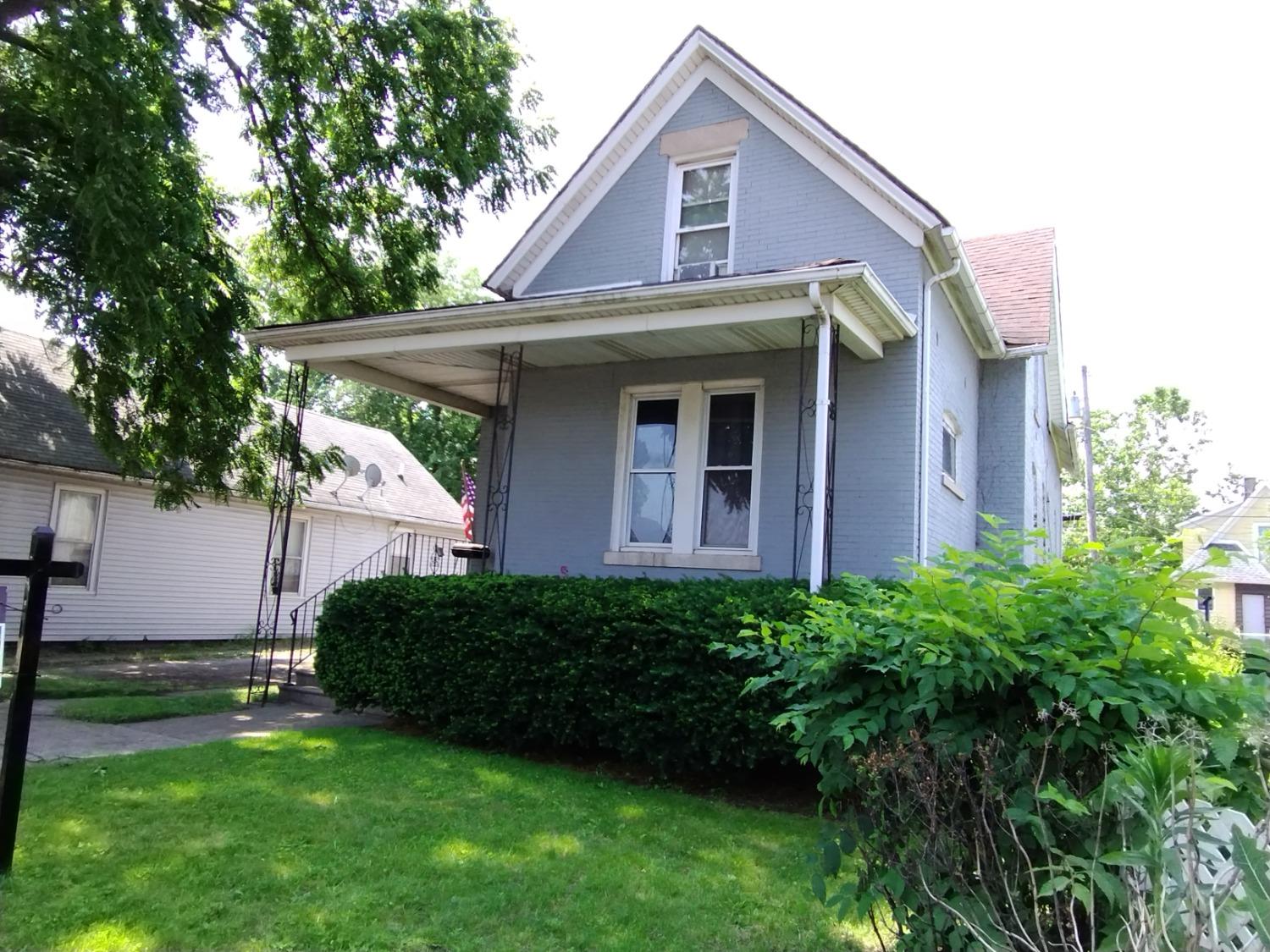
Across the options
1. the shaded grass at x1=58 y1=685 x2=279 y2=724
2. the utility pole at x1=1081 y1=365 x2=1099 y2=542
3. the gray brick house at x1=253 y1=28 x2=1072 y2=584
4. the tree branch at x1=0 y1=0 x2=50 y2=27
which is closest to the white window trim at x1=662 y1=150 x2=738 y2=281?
the gray brick house at x1=253 y1=28 x2=1072 y2=584

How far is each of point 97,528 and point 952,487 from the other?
46.3 ft

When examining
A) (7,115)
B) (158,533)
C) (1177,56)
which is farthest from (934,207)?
(158,533)

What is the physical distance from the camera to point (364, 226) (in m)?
13.4

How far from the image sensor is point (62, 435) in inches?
567

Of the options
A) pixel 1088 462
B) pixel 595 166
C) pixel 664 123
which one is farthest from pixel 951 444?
pixel 1088 462

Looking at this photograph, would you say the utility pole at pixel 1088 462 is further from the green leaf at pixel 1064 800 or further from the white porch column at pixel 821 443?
the green leaf at pixel 1064 800

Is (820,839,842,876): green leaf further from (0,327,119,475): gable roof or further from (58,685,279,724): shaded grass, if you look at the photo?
(0,327,119,475): gable roof

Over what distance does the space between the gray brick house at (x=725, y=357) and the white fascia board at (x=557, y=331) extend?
0.02 m

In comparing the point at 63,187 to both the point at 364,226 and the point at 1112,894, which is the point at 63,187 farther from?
the point at 1112,894

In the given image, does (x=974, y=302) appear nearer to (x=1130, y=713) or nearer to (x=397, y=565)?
(x=1130, y=713)

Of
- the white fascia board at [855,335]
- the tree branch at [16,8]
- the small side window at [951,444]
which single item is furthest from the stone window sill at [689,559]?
the tree branch at [16,8]

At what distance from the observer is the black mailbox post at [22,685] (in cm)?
387

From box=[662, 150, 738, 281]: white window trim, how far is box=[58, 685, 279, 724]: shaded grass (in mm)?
6930

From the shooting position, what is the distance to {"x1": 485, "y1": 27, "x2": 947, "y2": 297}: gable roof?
8.35 m
